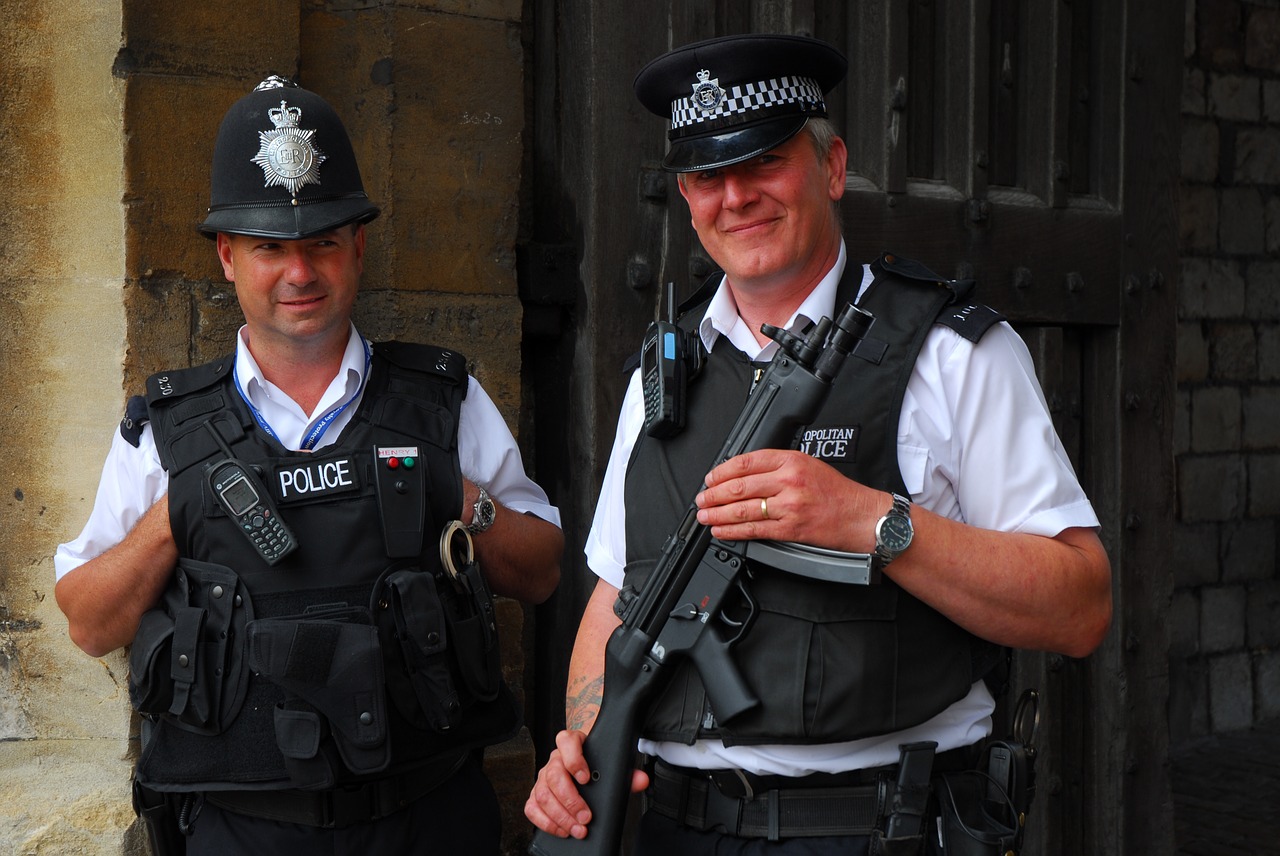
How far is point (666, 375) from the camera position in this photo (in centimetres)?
205

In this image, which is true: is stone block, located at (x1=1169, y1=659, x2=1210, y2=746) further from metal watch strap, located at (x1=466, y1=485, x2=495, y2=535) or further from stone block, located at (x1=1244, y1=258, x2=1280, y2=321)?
metal watch strap, located at (x1=466, y1=485, x2=495, y2=535)

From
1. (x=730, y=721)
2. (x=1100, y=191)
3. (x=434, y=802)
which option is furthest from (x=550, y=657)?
(x=1100, y=191)

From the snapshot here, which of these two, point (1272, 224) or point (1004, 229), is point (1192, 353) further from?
point (1004, 229)

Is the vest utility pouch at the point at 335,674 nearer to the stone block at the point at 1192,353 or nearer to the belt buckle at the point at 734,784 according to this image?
the belt buckle at the point at 734,784

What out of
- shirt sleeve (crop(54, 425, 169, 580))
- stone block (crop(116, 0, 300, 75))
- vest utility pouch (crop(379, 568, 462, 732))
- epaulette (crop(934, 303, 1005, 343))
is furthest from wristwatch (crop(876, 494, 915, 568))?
stone block (crop(116, 0, 300, 75))

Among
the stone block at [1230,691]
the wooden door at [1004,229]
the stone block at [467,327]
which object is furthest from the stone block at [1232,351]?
the stone block at [467,327]

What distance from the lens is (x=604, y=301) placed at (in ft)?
9.41

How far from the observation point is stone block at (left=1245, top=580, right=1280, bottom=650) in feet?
22.0

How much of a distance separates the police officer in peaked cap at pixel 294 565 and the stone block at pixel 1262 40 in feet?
A: 18.8

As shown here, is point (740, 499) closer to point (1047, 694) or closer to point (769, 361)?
point (769, 361)

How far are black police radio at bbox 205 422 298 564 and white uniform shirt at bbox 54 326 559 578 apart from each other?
0.17 m

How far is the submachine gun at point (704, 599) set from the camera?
1.82 metres

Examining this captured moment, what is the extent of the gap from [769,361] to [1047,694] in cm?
192

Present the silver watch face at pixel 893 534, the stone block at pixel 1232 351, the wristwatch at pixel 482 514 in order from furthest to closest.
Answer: the stone block at pixel 1232 351
the wristwatch at pixel 482 514
the silver watch face at pixel 893 534
